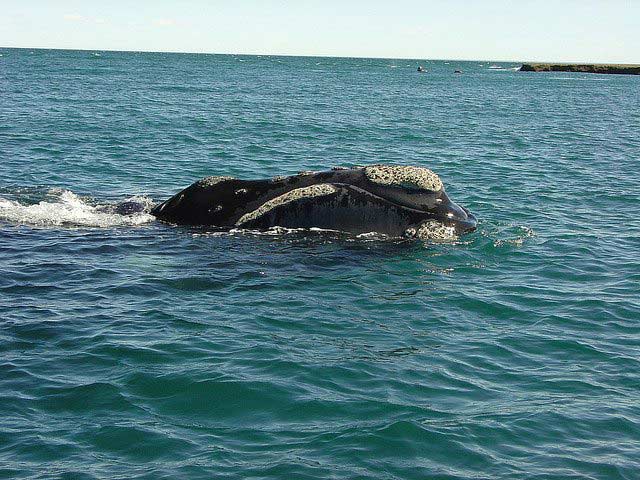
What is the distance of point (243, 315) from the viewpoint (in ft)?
38.9

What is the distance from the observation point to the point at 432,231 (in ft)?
52.0

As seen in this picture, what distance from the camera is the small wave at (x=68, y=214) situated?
17406mm

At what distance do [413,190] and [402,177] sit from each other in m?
0.35

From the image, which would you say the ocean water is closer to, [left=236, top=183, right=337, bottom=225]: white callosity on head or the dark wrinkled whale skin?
the dark wrinkled whale skin

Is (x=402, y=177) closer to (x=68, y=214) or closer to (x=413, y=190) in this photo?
(x=413, y=190)

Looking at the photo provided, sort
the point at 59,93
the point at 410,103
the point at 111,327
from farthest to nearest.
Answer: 1. the point at 410,103
2. the point at 59,93
3. the point at 111,327

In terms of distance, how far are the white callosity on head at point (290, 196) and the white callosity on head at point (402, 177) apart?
2.92 ft

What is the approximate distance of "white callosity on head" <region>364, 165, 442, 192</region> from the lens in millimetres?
15797

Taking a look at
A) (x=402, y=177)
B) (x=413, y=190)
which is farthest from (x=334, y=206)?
(x=413, y=190)

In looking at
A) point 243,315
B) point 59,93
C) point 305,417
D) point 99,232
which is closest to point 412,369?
point 305,417

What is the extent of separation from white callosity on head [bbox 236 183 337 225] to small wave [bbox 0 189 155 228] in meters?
2.66

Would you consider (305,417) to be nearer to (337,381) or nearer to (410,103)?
(337,381)

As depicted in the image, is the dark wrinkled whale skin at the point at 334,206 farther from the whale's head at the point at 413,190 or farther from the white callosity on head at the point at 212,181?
the white callosity on head at the point at 212,181

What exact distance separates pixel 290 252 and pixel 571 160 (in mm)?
20324
